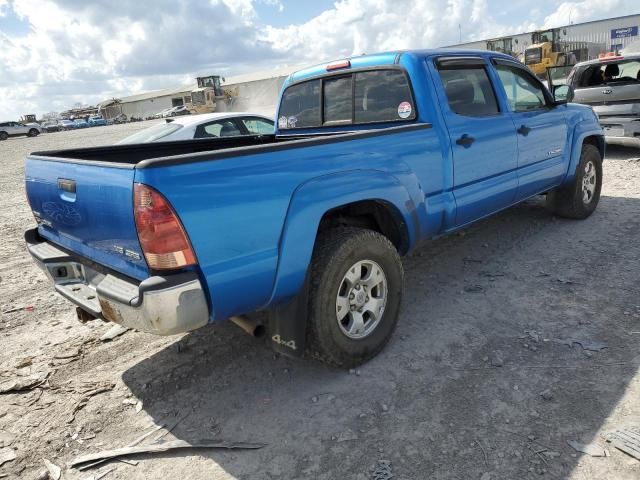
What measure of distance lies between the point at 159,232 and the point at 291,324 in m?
0.97

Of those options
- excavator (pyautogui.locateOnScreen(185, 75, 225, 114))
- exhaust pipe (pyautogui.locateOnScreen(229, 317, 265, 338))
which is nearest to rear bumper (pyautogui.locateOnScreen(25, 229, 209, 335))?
exhaust pipe (pyautogui.locateOnScreen(229, 317, 265, 338))

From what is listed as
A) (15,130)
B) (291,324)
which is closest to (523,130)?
(291,324)

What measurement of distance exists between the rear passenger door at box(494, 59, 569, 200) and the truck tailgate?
3.47 meters

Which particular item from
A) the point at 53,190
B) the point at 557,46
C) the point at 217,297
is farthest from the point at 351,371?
the point at 557,46

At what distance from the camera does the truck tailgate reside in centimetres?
237

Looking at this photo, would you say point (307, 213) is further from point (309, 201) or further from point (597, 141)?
point (597, 141)

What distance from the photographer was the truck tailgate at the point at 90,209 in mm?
2373

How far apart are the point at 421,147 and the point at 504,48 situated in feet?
111

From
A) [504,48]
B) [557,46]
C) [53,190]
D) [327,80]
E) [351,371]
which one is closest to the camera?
[53,190]

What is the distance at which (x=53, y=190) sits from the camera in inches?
117

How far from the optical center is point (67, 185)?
2764mm

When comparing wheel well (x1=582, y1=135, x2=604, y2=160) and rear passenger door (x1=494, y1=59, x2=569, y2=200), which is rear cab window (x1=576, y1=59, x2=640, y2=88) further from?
rear passenger door (x1=494, y1=59, x2=569, y2=200)

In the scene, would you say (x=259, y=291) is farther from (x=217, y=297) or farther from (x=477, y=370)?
(x=477, y=370)

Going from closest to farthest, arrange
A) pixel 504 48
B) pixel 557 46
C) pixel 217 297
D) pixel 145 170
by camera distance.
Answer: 1. pixel 145 170
2. pixel 217 297
3. pixel 557 46
4. pixel 504 48
